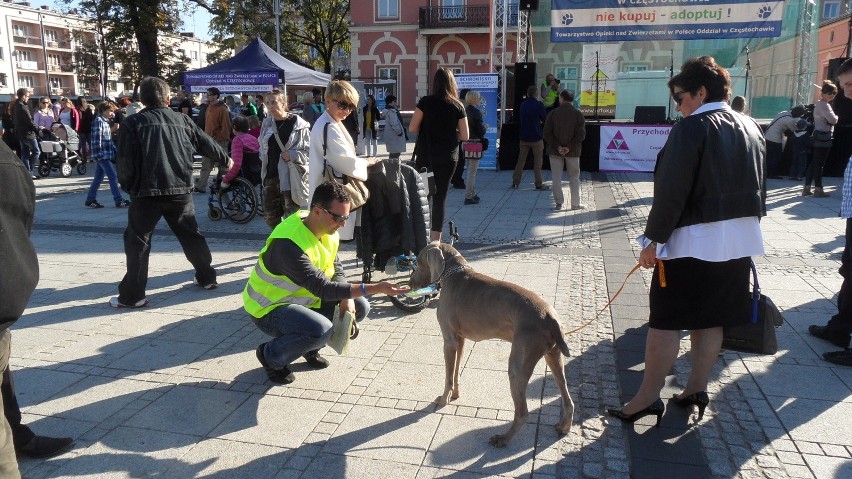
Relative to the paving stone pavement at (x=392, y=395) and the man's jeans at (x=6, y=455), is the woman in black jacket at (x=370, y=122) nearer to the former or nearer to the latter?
the paving stone pavement at (x=392, y=395)

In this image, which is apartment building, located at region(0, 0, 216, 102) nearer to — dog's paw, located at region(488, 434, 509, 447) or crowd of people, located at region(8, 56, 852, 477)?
crowd of people, located at region(8, 56, 852, 477)

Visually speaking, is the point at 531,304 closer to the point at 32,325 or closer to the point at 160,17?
the point at 32,325

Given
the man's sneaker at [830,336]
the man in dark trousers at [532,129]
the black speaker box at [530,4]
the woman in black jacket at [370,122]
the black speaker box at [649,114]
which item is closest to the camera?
the man's sneaker at [830,336]

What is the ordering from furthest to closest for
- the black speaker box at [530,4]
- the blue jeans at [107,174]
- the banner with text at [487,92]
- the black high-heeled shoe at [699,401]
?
the banner with text at [487,92] < the black speaker box at [530,4] < the blue jeans at [107,174] < the black high-heeled shoe at [699,401]

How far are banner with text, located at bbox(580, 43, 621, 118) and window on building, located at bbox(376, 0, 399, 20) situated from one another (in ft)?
53.0

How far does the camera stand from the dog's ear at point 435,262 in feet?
11.8

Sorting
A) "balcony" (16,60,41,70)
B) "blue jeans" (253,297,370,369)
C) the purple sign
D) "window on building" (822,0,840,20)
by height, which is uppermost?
"window on building" (822,0,840,20)

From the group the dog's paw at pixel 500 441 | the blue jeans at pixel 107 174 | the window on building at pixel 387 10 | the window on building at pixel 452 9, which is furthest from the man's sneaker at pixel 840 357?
A: the window on building at pixel 387 10

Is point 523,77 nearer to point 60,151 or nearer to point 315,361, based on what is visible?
point 60,151

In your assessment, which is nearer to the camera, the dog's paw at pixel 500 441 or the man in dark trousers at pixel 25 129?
the dog's paw at pixel 500 441

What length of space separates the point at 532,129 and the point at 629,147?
10.1ft

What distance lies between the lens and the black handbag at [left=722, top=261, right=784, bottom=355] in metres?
3.49

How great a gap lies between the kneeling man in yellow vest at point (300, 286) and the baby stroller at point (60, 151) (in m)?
13.2

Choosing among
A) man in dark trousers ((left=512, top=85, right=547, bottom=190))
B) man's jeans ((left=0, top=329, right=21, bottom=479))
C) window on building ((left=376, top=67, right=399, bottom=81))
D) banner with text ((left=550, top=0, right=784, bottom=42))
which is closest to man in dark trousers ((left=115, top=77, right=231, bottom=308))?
man's jeans ((left=0, top=329, right=21, bottom=479))
